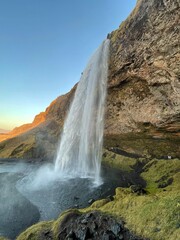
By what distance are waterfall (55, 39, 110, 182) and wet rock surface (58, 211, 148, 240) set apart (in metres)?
30.1

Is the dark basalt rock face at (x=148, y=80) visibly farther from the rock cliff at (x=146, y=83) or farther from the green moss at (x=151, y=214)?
the green moss at (x=151, y=214)

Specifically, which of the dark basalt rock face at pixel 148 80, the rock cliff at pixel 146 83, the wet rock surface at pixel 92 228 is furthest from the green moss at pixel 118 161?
the wet rock surface at pixel 92 228

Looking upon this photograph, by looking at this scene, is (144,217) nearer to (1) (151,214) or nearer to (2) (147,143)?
(1) (151,214)

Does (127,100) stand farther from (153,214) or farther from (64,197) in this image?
(153,214)

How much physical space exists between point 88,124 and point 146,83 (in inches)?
804

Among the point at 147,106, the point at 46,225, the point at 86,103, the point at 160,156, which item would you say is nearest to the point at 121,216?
the point at 46,225

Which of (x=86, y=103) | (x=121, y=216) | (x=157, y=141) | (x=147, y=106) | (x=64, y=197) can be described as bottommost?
(x=64, y=197)

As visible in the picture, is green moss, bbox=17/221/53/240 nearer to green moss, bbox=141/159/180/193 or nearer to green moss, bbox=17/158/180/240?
green moss, bbox=17/158/180/240

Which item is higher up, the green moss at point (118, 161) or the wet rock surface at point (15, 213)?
the green moss at point (118, 161)

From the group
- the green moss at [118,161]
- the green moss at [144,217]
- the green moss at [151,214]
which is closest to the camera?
the green moss at [151,214]

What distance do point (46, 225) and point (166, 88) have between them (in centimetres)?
2561

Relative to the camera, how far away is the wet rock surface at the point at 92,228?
12375 mm

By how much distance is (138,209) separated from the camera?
14672mm

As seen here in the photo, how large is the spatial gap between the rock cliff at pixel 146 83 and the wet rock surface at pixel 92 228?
22.3 meters
